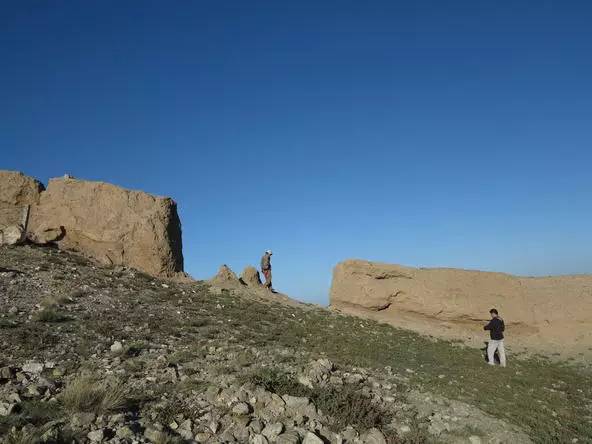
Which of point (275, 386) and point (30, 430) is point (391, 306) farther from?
point (30, 430)

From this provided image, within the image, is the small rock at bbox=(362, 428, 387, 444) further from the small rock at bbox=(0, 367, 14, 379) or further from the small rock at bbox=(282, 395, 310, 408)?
the small rock at bbox=(0, 367, 14, 379)

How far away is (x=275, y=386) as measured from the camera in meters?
8.64

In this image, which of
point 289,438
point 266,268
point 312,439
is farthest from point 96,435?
point 266,268

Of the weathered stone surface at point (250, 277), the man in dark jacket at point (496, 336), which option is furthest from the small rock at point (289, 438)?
the weathered stone surface at point (250, 277)

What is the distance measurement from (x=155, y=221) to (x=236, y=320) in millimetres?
7117

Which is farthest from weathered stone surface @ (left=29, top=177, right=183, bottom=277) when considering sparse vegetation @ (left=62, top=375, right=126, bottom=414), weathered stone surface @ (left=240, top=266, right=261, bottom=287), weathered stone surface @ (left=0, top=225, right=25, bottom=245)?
sparse vegetation @ (left=62, top=375, right=126, bottom=414)

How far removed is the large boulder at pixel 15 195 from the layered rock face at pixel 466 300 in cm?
1484

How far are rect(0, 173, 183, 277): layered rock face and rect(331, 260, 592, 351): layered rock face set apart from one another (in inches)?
369

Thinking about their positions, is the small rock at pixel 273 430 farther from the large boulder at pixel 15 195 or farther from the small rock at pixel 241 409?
the large boulder at pixel 15 195

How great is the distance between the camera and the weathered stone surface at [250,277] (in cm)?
2331

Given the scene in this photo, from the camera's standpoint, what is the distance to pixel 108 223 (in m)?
19.8

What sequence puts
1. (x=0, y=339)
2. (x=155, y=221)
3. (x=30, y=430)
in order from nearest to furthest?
1. (x=30, y=430)
2. (x=0, y=339)
3. (x=155, y=221)

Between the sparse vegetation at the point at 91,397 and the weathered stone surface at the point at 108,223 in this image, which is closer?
the sparse vegetation at the point at 91,397

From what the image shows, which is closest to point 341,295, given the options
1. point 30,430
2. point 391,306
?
point 391,306
